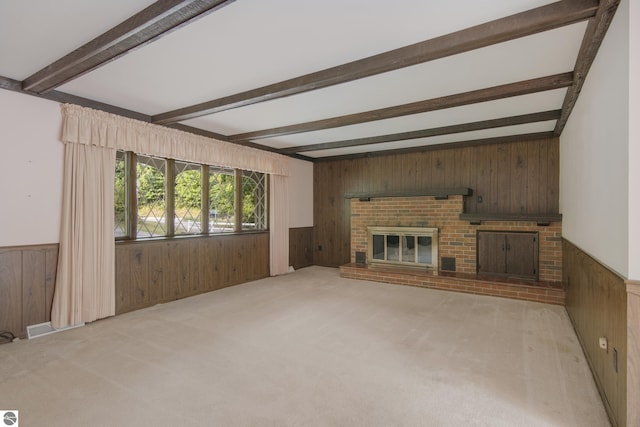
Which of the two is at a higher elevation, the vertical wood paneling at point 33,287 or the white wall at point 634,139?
the white wall at point 634,139

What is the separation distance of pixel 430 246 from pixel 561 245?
1.77m

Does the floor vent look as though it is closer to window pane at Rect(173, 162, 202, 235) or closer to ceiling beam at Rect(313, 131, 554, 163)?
window pane at Rect(173, 162, 202, 235)

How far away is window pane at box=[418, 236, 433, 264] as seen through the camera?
209 inches

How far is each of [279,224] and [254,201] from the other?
0.63 m

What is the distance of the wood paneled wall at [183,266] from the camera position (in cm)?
373

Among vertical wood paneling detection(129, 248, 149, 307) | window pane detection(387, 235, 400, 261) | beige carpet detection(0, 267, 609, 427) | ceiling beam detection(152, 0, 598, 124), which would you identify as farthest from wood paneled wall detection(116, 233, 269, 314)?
window pane detection(387, 235, 400, 261)

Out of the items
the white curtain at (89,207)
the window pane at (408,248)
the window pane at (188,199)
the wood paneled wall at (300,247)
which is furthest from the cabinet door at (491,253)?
the white curtain at (89,207)

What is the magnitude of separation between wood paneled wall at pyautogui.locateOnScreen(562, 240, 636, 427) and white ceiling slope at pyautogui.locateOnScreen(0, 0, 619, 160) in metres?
1.54

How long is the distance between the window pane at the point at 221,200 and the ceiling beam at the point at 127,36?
2352 millimetres

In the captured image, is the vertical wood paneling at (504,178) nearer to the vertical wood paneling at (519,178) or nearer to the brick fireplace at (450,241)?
the vertical wood paneling at (519,178)

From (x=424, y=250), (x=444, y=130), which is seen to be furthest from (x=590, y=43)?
(x=424, y=250)

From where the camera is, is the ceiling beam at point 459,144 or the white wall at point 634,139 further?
the ceiling beam at point 459,144

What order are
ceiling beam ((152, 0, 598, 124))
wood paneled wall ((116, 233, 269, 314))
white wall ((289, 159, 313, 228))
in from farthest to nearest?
white wall ((289, 159, 313, 228)) < wood paneled wall ((116, 233, 269, 314)) < ceiling beam ((152, 0, 598, 124))

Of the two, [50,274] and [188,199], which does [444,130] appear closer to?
[188,199]
